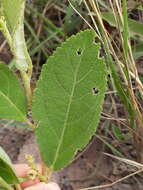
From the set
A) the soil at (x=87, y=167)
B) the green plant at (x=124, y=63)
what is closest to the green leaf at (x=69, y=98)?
the green plant at (x=124, y=63)

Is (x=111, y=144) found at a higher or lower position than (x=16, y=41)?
lower

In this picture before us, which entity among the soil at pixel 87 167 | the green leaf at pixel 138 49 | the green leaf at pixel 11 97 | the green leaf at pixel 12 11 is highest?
the green leaf at pixel 12 11

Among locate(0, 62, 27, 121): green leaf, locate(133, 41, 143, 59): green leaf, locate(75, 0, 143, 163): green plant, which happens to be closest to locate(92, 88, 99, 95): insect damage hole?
locate(0, 62, 27, 121): green leaf

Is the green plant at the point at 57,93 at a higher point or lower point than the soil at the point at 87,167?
higher

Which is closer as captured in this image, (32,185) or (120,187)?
(32,185)

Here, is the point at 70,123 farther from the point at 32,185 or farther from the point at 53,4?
the point at 53,4

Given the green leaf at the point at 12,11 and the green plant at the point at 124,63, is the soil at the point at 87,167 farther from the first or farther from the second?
the green leaf at the point at 12,11

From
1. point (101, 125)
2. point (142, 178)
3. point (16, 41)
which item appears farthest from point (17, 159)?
point (16, 41)
